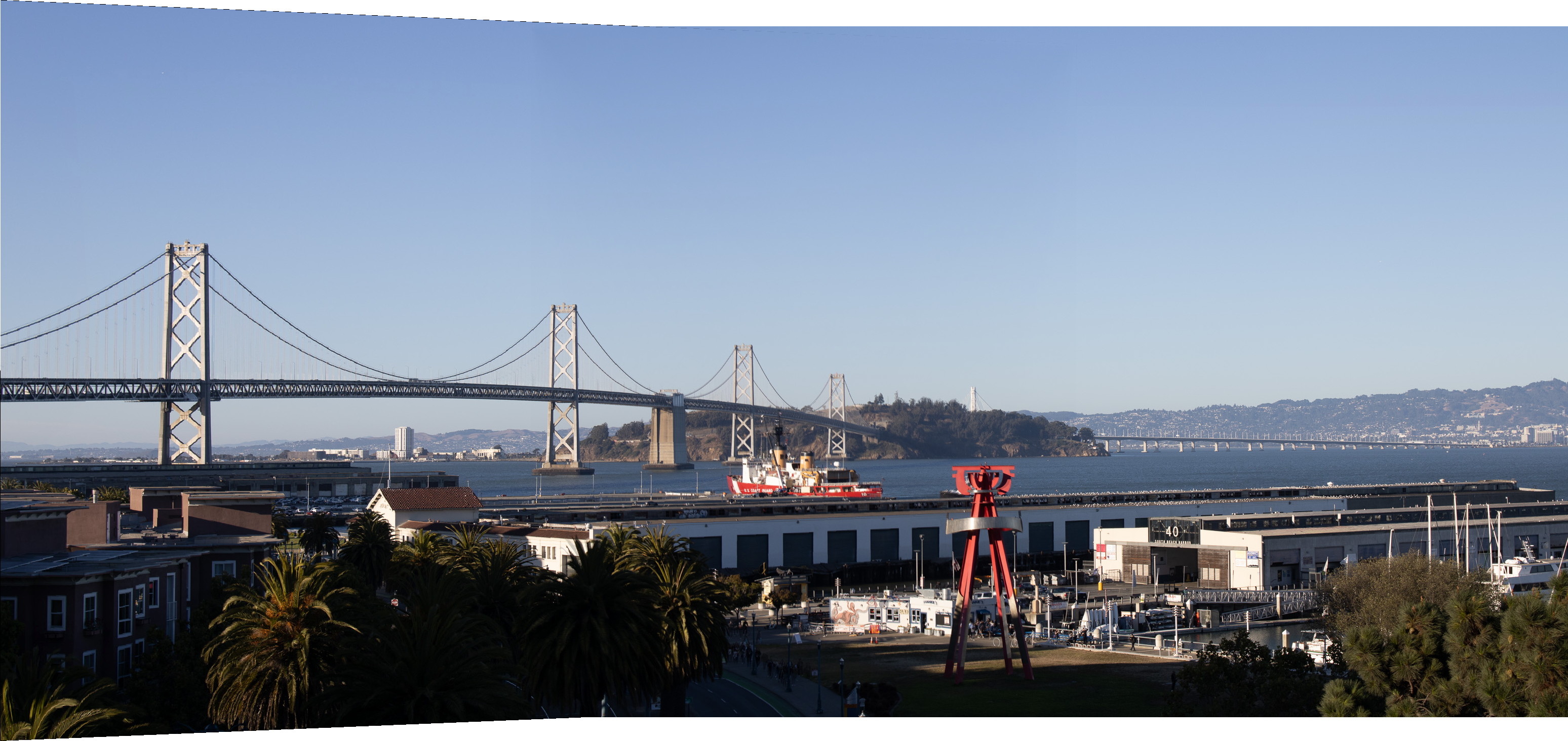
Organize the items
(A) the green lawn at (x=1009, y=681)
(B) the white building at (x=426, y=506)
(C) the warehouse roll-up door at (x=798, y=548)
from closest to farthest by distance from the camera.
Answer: (A) the green lawn at (x=1009, y=681), (B) the white building at (x=426, y=506), (C) the warehouse roll-up door at (x=798, y=548)

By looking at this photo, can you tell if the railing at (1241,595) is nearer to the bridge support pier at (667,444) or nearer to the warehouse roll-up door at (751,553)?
the warehouse roll-up door at (751,553)

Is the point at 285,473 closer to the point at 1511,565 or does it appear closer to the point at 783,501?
the point at 783,501

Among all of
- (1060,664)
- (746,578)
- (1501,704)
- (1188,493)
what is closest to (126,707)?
(1501,704)

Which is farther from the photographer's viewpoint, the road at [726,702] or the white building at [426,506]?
the white building at [426,506]

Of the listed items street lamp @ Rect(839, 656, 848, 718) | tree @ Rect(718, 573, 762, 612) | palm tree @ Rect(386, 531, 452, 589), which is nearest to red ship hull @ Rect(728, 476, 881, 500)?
tree @ Rect(718, 573, 762, 612)

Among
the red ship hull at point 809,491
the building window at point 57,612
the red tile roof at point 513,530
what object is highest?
the building window at point 57,612

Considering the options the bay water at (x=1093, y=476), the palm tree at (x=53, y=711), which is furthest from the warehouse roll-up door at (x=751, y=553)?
the bay water at (x=1093, y=476)

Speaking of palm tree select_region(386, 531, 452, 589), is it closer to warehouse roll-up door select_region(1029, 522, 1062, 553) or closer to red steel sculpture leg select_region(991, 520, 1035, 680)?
red steel sculpture leg select_region(991, 520, 1035, 680)
